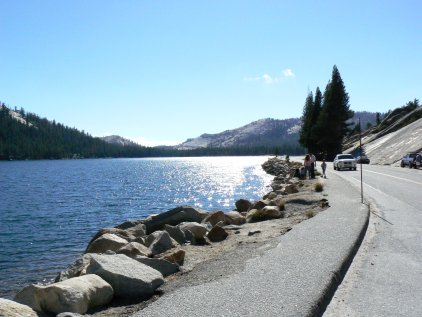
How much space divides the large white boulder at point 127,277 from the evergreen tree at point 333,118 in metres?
71.3

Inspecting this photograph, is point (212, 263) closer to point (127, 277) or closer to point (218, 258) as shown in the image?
point (218, 258)

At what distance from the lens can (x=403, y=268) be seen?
829 cm

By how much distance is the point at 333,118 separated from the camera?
257 feet

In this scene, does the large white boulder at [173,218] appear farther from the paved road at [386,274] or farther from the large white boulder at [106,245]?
the paved road at [386,274]

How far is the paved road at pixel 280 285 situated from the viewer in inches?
234

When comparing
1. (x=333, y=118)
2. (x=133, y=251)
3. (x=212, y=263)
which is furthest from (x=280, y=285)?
(x=333, y=118)

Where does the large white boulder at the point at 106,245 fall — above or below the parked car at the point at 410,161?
below

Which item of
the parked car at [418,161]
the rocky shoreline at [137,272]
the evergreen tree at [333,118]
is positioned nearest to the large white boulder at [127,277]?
the rocky shoreline at [137,272]

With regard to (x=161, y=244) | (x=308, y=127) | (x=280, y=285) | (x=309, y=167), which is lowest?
(x=161, y=244)

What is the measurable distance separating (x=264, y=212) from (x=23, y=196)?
1478 inches

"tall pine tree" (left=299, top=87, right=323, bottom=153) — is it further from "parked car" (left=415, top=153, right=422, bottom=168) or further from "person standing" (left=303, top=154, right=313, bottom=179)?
"person standing" (left=303, top=154, right=313, bottom=179)

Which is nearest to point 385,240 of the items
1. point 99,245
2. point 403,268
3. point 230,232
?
point 403,268

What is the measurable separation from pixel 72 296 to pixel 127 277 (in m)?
1.13

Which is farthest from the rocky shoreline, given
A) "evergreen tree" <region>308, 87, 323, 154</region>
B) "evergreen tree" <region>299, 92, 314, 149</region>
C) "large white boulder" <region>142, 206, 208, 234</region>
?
"evergreen tree" <region>299, 92, 314, 149</region>
